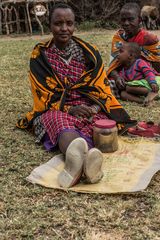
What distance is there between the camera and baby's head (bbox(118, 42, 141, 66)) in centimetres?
515

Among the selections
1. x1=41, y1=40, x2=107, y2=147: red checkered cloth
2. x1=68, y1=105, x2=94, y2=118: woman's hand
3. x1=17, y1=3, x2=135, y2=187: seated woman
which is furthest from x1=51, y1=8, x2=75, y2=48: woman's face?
x1=68, y1=105, x2=94, y2=118: woman's hand

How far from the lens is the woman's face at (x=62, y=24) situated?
12.3 ft

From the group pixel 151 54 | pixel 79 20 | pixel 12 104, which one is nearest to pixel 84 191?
pixel 12 104

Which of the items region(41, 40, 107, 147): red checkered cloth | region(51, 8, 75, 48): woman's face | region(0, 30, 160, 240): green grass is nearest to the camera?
region(0, 30, 160, 240): green grass

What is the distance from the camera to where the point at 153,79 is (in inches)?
200

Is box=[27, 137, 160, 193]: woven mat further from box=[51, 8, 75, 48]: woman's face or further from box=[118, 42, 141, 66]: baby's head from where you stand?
box=[118, 42, 141, 66]: baby's head

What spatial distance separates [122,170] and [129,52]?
2256 mm

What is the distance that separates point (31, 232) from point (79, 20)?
458 inches

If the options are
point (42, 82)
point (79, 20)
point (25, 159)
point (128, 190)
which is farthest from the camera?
point (79, 20)

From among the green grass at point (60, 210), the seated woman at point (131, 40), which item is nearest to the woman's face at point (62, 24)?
the green grass at point (60, 210)

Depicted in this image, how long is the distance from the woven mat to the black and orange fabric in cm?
40

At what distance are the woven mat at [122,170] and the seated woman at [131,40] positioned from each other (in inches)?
66.9

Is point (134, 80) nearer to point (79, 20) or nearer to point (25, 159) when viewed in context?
point (25, 159)

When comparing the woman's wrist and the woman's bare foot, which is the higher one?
the woman's wrist
